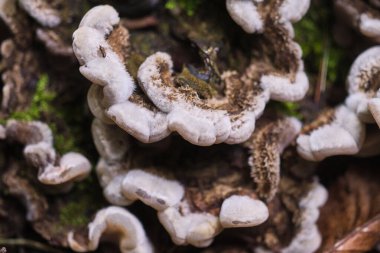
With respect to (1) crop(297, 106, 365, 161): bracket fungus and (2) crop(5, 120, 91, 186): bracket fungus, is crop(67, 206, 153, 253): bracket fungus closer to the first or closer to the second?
(2) crop(5, 120, 91, 186): bracket fungus

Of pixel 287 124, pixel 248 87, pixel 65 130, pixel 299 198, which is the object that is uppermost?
Answer: pixel 248 87

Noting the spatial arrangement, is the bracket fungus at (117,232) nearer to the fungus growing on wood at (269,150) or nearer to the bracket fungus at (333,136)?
the fungus growing on wood at (269,150)

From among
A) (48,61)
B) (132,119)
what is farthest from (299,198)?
(48,61)

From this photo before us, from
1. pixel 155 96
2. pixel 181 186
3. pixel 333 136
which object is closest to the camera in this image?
pixel 155 96

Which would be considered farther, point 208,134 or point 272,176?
point 272,176

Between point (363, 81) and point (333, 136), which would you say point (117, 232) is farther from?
point (363, 81)

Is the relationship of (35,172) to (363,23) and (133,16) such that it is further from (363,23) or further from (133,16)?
(363,23)

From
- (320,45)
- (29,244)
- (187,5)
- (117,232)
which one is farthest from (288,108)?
(29,244)
